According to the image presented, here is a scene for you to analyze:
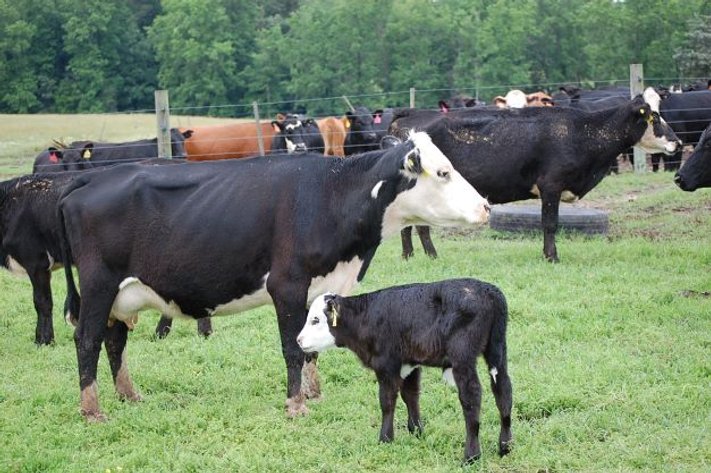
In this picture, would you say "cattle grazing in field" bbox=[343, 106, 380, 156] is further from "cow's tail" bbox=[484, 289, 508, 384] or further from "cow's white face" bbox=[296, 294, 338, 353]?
"cow's tail" bbox=[484, 289, 508, 384]

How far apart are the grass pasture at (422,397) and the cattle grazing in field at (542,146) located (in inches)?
56.1

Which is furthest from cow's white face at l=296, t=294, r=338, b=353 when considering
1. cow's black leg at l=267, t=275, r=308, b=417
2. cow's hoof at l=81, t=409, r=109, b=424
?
cow's hoof at l=81, t=409, r=109, b=424

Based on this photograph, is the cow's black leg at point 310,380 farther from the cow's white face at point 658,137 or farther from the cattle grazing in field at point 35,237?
the cow's white face at point 658,137

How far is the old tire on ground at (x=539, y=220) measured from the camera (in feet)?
46.2

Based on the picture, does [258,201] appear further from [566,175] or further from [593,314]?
[566,175]

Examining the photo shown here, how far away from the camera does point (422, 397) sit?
24.1ft

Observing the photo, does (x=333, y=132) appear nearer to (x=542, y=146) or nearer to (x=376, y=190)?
(x=542, y=146)

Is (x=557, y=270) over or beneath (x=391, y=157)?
beneath

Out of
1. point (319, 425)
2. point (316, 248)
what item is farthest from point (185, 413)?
point (316, 248)

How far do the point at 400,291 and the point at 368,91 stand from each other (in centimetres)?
5368

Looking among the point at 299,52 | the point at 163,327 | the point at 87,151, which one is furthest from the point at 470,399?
the point at 299,52

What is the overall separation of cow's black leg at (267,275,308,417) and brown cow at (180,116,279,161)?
15.1 m

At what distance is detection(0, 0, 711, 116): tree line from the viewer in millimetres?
54531

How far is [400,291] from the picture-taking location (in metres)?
6.59
